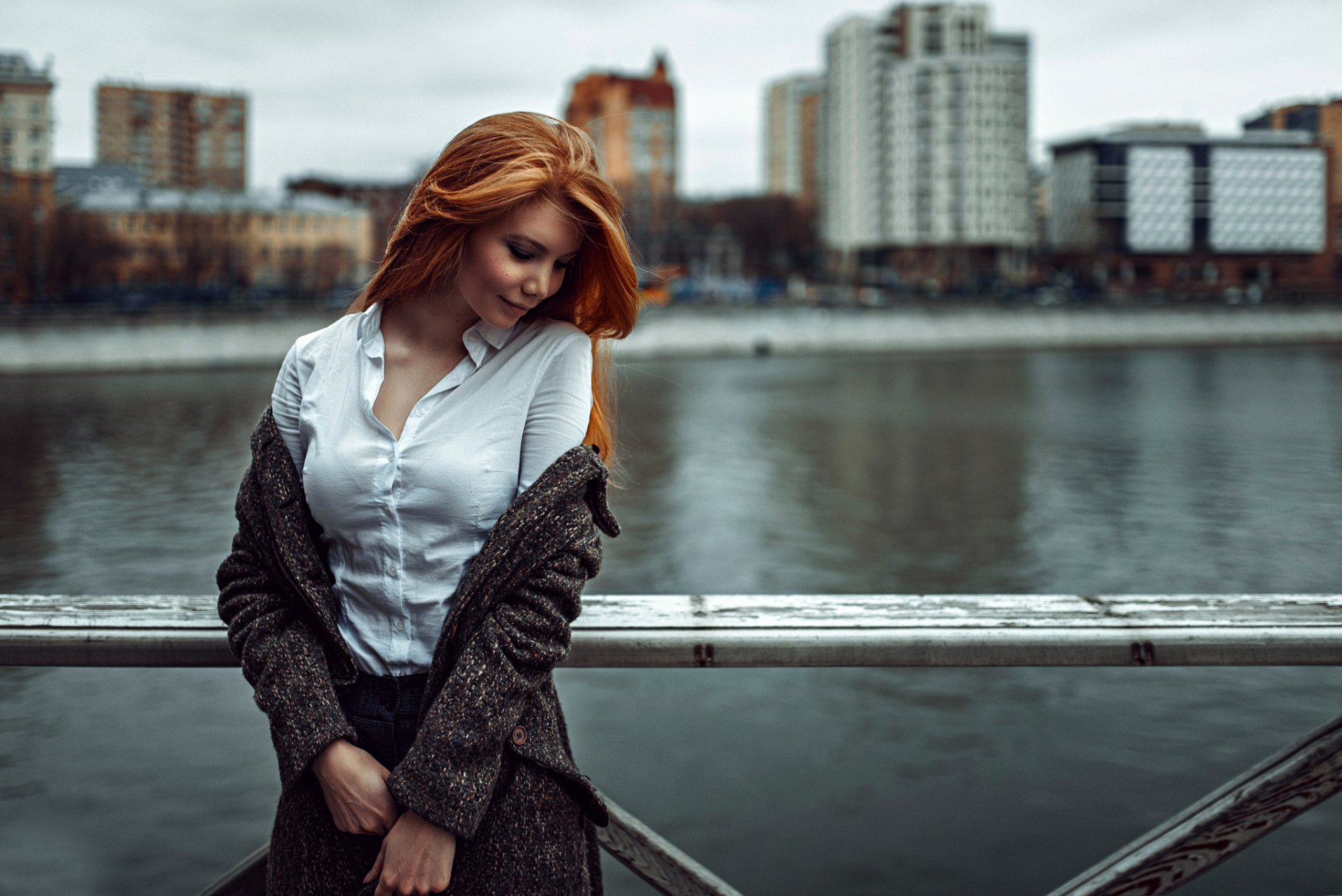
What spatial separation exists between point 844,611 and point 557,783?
2.03 feet

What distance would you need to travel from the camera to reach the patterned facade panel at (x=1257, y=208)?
2100 inches

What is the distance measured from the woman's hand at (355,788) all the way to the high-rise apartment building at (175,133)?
106 meters

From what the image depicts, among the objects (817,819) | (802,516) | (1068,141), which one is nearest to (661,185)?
(1068,141)

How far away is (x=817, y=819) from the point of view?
17.4 feet

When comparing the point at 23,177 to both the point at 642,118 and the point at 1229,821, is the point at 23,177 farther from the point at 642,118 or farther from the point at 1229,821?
the point at 642,118

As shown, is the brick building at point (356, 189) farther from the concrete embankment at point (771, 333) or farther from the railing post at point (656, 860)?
the railing post at point (656, 860)

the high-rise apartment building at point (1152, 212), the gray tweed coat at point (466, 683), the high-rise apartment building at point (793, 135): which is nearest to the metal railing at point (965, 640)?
the gray tweed coat at point (466, 683)

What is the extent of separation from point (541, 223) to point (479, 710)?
0.63 meters

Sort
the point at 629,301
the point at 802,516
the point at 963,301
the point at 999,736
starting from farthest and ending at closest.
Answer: the point at 963,301 < the point at 802,516 < the point at 999,736 < the point at 629,301

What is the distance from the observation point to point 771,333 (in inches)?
2094

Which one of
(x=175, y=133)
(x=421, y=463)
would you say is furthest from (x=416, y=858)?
(x=175, y=133)

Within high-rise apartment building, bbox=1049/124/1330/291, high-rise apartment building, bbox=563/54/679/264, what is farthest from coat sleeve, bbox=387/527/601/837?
high-rise apartment building, bbox=563/54/679/264

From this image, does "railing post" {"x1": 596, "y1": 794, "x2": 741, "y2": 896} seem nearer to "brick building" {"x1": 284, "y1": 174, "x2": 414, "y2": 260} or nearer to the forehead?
the forehead

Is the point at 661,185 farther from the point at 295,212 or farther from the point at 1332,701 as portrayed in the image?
the point at 1332,701
